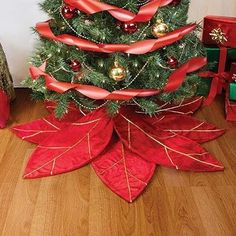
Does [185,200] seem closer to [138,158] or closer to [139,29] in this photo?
[138,158]

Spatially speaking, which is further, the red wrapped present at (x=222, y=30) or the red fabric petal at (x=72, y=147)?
the red wrapped present at (x=222, y=30)

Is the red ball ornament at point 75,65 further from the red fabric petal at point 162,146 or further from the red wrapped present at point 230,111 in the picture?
the red wrapped present at point 230,111

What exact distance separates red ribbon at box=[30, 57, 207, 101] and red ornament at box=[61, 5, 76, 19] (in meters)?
0.23

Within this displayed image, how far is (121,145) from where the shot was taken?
1437 mm

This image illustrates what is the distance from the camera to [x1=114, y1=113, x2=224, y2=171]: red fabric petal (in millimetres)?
1347

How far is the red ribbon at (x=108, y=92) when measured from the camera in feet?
4.33

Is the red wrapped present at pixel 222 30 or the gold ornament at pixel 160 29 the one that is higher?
the gold ornament at pixel 160 29

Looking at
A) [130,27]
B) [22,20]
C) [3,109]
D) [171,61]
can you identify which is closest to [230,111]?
[171,61]

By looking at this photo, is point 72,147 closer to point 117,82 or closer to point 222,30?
point 117,82

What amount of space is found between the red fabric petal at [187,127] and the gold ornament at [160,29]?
0.44m

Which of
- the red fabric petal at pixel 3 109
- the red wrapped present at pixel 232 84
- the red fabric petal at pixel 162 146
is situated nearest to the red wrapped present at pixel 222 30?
the red wrapped present at pixel 232 84

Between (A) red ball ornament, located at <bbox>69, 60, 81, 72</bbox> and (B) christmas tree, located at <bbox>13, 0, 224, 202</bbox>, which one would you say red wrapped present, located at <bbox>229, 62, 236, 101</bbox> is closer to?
(B) christmas tree, located at <bbox>13, 0, 224, 202</bbox>

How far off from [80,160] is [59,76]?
354 millimetres

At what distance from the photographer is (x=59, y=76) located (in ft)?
4.57
